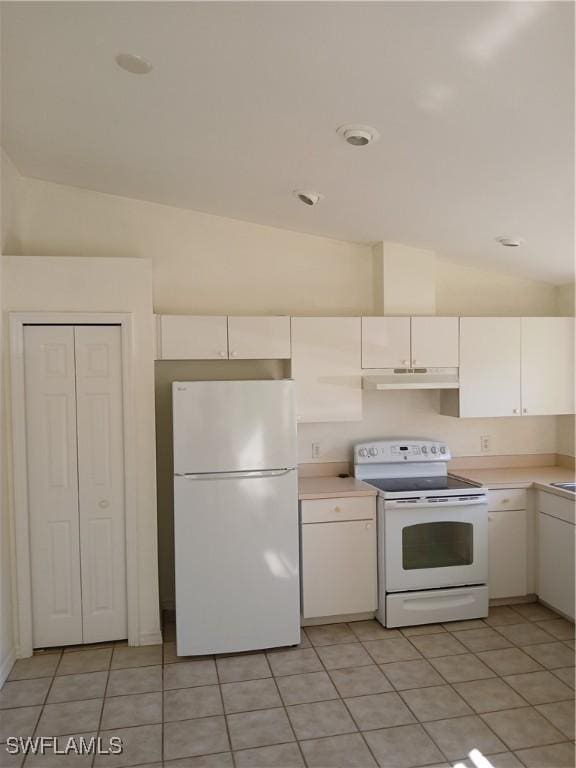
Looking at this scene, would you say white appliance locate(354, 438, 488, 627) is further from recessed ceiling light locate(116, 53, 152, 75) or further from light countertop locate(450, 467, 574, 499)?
recessed ceiling light locate(116, 53, 152, 75)

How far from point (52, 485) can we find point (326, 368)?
72.0 inches

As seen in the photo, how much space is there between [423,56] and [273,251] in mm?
2401

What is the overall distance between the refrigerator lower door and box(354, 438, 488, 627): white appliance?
0.61 m

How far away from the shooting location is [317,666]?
330 cm

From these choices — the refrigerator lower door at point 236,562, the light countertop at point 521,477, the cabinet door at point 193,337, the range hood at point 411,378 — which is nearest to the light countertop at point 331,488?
the refrigerator lower door at point 236,562

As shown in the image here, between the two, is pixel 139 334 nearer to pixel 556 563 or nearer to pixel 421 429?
pixel 421 429

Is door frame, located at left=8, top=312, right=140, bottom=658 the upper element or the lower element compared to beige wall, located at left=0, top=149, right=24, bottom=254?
lower

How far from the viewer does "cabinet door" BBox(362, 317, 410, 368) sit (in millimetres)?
3965

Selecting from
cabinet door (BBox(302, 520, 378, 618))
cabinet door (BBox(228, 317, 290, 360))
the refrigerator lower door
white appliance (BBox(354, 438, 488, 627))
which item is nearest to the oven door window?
white appliance (BBox(354, 438, 488, 627))

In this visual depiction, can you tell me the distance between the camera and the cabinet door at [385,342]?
396 centimetres

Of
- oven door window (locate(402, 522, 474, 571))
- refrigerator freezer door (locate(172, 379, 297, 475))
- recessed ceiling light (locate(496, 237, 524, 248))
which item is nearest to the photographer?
refrigerator freezer door (locate(172, 379, 297, 475))

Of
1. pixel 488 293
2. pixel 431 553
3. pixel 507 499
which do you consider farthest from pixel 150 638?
pixel 488 293

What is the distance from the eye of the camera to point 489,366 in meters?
4.13

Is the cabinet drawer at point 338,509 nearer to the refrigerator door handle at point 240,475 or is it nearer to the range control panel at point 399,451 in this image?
the refrigerator door handle at point 240,475
